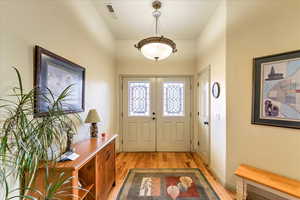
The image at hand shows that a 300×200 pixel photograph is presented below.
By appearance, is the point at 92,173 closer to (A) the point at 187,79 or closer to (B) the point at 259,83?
(B) the point at 259,83

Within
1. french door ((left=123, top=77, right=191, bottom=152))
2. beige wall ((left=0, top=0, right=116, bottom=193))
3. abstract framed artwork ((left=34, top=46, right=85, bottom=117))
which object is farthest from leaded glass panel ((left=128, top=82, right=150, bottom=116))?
abstract framed artwork ((left=34, top=46, right=85, bottom=117))

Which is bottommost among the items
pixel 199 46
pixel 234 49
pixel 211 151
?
pixel 211 151

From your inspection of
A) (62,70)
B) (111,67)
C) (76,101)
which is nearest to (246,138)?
(76,101)

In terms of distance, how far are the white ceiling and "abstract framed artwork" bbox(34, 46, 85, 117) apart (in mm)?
1365

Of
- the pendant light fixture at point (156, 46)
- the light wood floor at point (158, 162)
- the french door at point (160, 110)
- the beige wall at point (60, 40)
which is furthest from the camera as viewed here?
the french door at point (160, 110)

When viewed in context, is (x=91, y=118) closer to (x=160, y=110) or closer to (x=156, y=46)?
(x=156, y=46)

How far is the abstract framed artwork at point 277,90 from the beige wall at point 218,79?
45 cm

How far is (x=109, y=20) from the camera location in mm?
3039

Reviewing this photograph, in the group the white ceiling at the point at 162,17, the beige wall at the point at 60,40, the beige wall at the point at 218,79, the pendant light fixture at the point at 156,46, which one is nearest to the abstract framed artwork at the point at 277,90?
the beige wall at the point at 218,79

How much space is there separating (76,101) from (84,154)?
0.79 metres

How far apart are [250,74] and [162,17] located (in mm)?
1889

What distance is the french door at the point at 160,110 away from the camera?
4039mm

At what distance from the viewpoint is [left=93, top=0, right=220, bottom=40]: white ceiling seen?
8.25 feet

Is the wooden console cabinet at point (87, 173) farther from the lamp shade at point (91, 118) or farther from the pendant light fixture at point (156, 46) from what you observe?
the pendant light fixture at point (156, 46)
